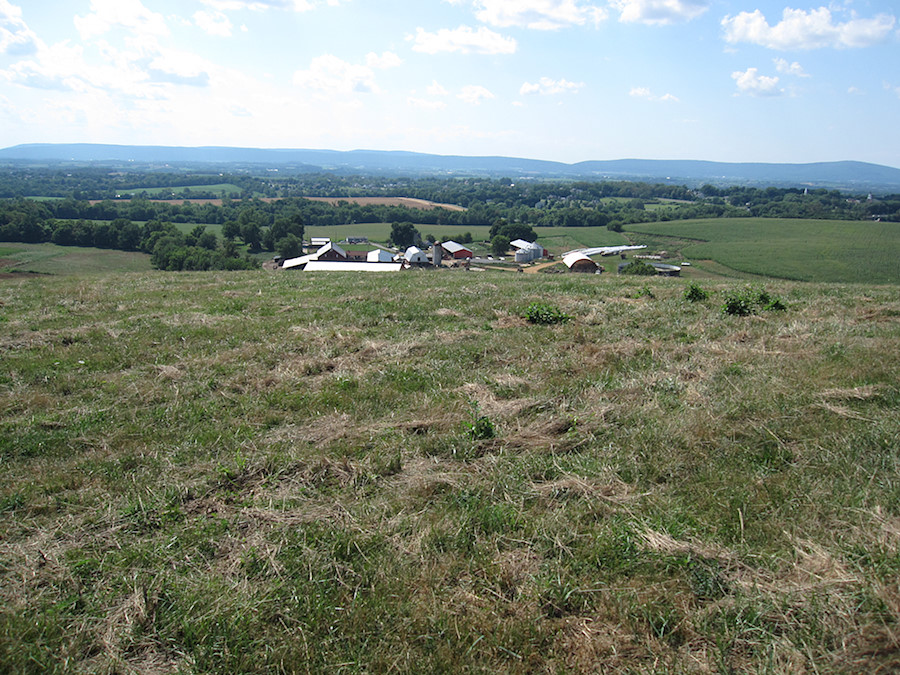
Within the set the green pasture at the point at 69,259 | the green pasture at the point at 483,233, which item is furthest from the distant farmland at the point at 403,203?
the green pasture at the point at 69,259

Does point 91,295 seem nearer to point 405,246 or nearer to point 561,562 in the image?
point 561,562

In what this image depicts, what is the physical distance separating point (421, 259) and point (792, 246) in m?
50.3

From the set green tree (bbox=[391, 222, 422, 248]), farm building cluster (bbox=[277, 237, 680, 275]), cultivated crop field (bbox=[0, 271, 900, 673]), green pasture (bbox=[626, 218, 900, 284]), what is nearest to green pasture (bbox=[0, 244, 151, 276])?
farm building cluster (bbox=[277, 237, 680, 275])

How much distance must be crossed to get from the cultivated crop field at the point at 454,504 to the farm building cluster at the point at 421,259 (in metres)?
34.2

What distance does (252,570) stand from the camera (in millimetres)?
4371

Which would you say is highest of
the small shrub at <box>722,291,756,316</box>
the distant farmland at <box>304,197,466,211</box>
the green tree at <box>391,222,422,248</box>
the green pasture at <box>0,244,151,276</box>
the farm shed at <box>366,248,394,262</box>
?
the distant farmland at <box>304,197,466,211</box>

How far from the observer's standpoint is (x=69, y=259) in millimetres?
56281

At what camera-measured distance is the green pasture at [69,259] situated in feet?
160

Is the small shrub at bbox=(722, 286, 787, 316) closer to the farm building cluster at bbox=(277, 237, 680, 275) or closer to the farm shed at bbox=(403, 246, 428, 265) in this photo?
the farm building cluster at bbox=(277, 237, 680, 275)

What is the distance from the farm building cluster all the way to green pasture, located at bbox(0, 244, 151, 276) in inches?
673

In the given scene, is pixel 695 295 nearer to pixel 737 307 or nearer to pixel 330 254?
pixel 737 307

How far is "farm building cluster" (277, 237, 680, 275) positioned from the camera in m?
47.8

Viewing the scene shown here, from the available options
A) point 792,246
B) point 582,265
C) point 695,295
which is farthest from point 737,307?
point 792,246

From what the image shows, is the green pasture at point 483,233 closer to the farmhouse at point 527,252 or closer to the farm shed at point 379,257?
the farmhouse at point 527,252
